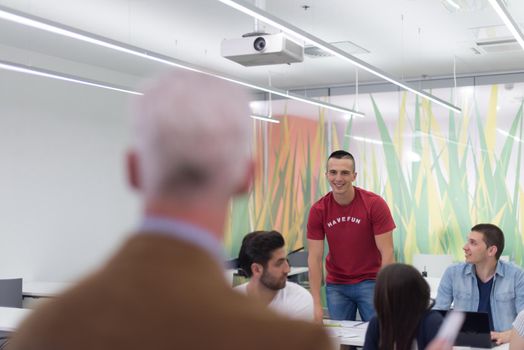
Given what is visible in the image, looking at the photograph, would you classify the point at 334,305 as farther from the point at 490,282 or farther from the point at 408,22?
the point at 408,22

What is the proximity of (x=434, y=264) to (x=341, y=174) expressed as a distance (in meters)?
4.02

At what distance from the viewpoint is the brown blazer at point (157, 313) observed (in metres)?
0.64

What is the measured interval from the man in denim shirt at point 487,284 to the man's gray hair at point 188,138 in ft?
12.9

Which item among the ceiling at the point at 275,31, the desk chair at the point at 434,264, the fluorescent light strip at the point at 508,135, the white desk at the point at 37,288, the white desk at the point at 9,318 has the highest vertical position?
the ceiling at the point at 275,31

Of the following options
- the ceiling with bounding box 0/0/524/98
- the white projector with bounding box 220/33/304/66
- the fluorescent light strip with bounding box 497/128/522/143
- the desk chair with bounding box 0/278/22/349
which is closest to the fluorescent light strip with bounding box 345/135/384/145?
the ceiling with bounding box 0/0/524/98

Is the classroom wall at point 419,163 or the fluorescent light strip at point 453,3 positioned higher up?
the fluorescent light strip at point 453,3

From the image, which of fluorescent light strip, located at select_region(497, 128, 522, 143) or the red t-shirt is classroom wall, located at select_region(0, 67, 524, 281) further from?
the red t-shirt

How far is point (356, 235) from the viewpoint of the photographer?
464 centimetres

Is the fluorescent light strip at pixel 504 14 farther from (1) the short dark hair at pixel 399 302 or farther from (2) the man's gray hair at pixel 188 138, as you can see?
(2) the man's gray hair at pixel 188 138

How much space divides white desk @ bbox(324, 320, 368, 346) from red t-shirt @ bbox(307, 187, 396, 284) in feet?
1.16

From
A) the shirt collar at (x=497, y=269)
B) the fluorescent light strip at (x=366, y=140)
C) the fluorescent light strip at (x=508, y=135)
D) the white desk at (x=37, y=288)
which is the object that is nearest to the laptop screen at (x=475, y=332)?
the shirt collar at (x=497, y=269)

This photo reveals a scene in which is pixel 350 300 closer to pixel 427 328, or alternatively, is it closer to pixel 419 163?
pixel 427 328

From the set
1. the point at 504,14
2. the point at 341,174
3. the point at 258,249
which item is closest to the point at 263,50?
the point at 341,174

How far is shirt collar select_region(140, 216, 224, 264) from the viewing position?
26.4 inches
